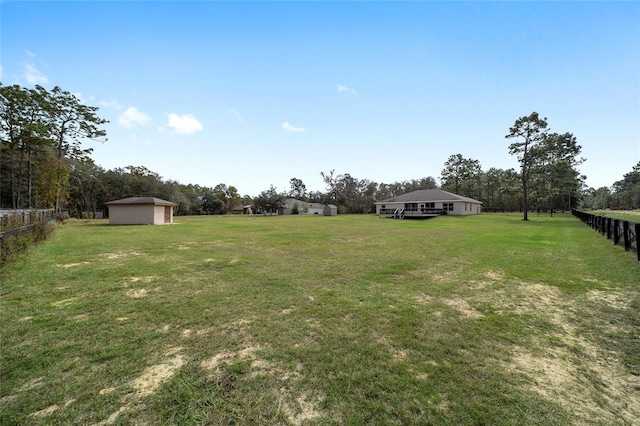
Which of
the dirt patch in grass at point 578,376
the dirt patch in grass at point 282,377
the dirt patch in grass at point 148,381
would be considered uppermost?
the dirt patch in grass at point 148,381

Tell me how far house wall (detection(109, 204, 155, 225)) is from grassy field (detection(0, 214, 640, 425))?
1881cm

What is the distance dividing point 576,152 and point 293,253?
43.3m

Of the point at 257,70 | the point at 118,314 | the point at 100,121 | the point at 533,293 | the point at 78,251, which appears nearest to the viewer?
the point at 118,314

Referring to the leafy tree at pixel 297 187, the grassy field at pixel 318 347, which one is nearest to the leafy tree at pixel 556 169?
the grassy field at pixel 318 347

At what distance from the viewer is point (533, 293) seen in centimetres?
482

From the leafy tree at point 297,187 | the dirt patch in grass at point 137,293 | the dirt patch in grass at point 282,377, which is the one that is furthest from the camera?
the leafy tree at point 297,187

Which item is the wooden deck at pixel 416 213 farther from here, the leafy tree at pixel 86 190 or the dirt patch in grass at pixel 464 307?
the leafy tree at pixel 86 190

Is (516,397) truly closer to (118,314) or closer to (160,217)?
(118,314)

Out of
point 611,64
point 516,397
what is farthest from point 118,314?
point 611,64

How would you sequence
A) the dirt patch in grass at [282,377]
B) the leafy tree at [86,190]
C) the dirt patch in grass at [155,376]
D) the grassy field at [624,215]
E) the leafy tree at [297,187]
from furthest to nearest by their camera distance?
the leafy tree at [297,187] < the leafy tree at [86,190] < the grassy field at [624,215] < the dirt patch in grass at [155,376] < the dirt patch in grass at [282,377]

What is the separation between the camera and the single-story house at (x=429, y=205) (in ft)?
120

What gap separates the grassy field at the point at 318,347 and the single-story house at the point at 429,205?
31118 millimetres

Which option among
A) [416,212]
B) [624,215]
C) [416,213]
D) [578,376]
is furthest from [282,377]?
[624,215]

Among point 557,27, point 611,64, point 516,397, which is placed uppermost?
point 557,27
